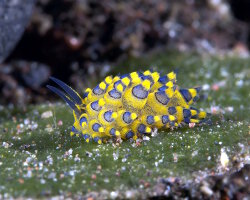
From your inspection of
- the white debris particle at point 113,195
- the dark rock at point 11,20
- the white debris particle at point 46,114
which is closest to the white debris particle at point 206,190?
the white debris particle at point 113,195

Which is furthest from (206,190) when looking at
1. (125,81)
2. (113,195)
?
(125,81)

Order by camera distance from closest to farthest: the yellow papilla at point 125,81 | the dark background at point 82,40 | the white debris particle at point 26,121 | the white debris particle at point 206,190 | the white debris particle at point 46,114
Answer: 1. the white debris particle at point 206,190
2. the yellow papilla at point 125,81
3. the white debris particle at point 26,121
4. the white debris particle at point 46,114
5. the dark background at point 82,40

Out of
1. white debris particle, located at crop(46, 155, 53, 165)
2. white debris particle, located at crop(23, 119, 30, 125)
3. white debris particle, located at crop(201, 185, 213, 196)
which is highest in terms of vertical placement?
white debris particle, located at crop(23, 119, 30, 125)

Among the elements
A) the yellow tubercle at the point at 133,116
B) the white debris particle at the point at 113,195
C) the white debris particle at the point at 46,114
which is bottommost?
the white debris particle at the point at 113,195

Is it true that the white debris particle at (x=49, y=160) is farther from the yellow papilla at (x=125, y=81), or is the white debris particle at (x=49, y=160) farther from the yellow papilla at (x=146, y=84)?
the yellow papilla at (x=146, y=84)

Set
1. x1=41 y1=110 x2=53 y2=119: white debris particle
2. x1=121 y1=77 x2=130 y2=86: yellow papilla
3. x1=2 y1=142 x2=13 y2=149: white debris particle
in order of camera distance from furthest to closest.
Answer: x1=41 y1=110 x2=53 y2=119: white debris particle → x1=2 y1=142 x2=13 y2=149: white debris particle → x1=121 y1=77 x2=130 y2=86: yellow papilla

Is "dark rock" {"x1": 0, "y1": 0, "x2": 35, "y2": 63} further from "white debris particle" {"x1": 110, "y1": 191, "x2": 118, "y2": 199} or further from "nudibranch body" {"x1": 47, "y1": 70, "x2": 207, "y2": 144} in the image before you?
"white debris particle" {"x1": 110, "y1": 191, "x2": 118, "y2": 199}

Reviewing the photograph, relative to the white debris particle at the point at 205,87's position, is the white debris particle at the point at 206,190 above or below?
below

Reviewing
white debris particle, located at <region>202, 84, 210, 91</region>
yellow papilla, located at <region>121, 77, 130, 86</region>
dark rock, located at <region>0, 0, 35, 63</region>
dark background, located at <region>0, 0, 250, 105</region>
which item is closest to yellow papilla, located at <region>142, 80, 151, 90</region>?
yellow papilla, located at <region>121, 77, 130, 86</region>

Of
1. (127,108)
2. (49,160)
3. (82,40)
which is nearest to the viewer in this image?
(49,160)

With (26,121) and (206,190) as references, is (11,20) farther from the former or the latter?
(206,190)
